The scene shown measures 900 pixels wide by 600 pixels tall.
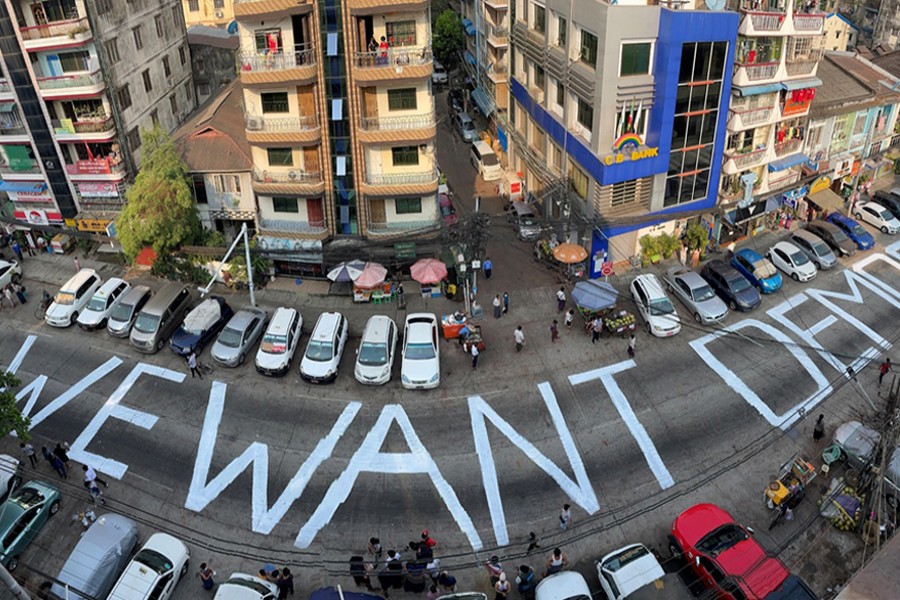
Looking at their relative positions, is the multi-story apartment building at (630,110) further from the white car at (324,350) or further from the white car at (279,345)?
the white car at (279,345)

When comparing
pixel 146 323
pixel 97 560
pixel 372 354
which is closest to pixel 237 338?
pixel 146 323

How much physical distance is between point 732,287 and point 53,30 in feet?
147

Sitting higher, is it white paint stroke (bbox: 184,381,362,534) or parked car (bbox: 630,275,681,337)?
parked car (bbox: 630,275,681,337)

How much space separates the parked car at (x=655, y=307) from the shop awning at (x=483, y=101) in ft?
87.7

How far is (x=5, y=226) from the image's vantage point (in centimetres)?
5091

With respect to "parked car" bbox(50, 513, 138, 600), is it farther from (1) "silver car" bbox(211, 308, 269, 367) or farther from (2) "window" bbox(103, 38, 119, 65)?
(2) "window" bbox(103, 38, 119, 65)

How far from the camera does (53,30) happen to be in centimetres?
4431

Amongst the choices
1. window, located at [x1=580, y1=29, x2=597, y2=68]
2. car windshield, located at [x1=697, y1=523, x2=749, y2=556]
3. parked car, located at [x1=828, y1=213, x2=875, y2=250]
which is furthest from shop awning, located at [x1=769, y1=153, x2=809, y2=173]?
car windshield, located at [x1=697, y1=523, x2=749, y2=556]

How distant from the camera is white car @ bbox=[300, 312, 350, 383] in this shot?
37.0 m

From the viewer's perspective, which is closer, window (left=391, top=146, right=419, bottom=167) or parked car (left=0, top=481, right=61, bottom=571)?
parked car (left=0, top=481, right=61, bottom=571)

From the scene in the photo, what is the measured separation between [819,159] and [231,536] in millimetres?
45940

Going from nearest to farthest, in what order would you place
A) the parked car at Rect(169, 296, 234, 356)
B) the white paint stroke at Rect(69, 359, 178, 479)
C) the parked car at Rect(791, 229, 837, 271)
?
1. the white paint stroke at Rect(69, 359, 178, 479)
2. the parked car at Rect(169, 296, 234, 356)
3. the parked car at Rect(791, 229, 837, 271)

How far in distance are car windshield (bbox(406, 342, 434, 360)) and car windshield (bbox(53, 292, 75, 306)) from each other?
69.7 feet

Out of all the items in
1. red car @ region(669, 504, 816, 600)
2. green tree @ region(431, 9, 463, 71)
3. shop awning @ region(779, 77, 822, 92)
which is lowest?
red car @ region(669, 504, 816, 600)
